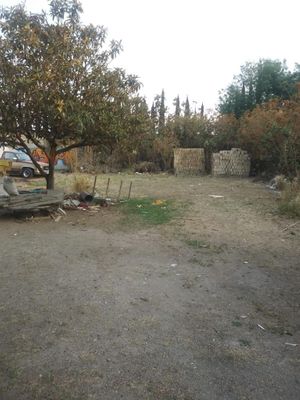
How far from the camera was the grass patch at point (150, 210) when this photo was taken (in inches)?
356

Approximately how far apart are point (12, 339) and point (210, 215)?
6762 millimetres

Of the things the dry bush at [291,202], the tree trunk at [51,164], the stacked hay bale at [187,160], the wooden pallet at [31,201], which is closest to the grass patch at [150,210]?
the wooden pallet at [31,201]

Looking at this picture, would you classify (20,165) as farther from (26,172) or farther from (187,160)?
(187,160)

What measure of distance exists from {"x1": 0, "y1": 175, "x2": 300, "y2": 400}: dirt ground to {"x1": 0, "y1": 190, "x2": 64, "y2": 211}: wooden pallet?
0.86 meters

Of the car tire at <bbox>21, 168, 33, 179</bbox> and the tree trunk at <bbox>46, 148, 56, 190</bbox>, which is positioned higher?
the tree trunk at <bbox>46, 148, 56, 190</bbox>

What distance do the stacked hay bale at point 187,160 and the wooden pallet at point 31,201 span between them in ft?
50.1

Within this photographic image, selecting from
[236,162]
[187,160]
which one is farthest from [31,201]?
[187,160]

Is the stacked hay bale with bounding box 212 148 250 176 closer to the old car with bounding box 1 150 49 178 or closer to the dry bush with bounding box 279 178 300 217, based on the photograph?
the old car with bounding box 1 150 49 178

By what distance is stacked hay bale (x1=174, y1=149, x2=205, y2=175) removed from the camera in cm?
2384

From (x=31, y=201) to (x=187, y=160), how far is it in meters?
16.1

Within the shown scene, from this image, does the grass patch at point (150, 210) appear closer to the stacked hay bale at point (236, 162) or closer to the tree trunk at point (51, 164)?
the tree trunk at point (51, 164)

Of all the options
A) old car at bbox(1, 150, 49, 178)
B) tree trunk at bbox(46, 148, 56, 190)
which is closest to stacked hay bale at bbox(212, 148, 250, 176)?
old car at bbox(1, 150, 49, 178)

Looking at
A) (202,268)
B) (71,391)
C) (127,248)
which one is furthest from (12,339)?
(127,248)

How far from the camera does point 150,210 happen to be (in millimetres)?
10164
